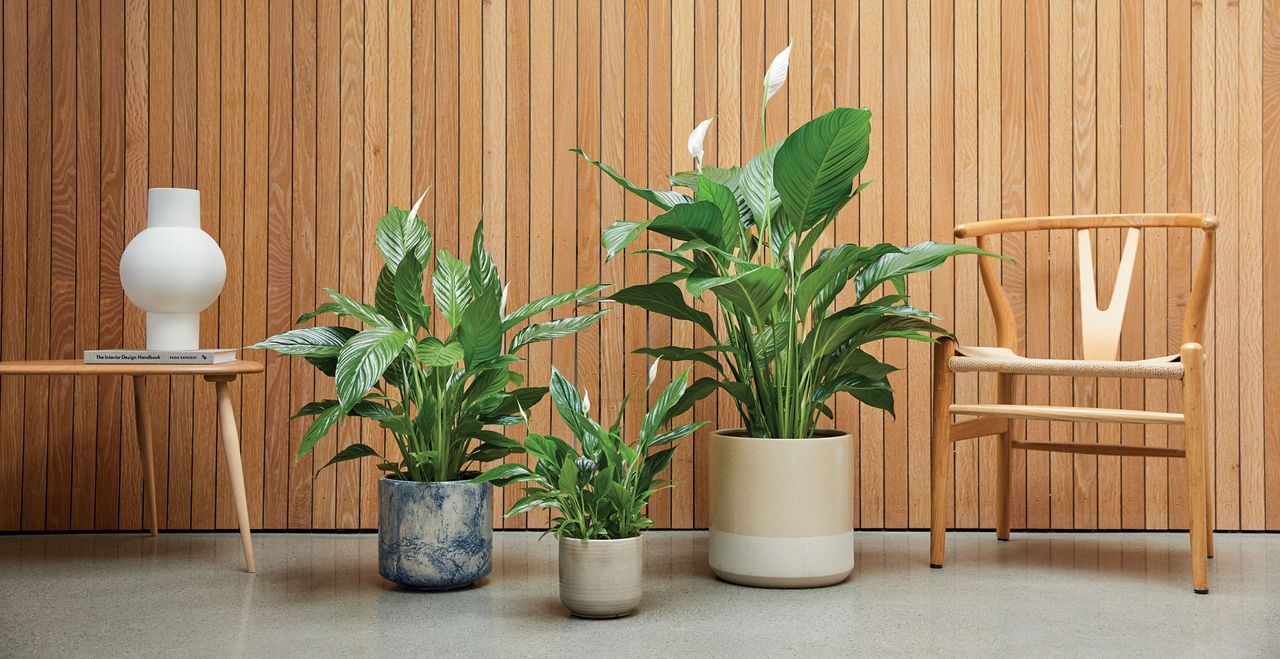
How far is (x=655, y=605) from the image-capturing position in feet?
6.15

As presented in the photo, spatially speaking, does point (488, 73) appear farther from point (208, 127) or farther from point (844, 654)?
point (844, 654)

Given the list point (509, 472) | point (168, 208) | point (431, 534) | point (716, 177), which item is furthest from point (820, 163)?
point (168, 208)

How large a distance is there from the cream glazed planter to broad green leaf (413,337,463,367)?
623 mm

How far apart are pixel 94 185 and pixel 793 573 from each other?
2124mm

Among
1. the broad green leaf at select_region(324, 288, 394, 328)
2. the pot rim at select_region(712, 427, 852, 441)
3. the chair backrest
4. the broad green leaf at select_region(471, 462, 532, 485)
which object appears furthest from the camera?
the chair backrest

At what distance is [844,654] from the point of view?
156cm

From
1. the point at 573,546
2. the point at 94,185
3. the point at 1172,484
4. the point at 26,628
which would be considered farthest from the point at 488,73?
the point at 1172,484

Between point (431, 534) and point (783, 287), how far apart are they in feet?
2.93

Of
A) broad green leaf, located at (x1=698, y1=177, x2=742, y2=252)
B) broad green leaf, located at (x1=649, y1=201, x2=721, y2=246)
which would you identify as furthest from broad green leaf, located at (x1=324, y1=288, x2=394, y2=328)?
broad green leaf, located at (x1=698, y1=177, x2=742, y2=252)

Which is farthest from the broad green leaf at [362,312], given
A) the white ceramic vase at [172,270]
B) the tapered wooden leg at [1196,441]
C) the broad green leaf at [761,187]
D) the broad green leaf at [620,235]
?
the tapered wooden leg at [1196,441]

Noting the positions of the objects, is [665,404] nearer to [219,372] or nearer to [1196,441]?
[219,372]

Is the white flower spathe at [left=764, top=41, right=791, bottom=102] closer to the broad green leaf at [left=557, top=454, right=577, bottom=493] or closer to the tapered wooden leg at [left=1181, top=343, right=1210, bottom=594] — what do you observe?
the broad green leaf at [left=557, top=454, right=577, bottom=493]

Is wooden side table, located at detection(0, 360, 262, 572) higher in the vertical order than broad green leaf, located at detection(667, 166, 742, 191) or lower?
lower

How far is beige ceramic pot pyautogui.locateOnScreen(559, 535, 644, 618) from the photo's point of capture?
174 centimetres
